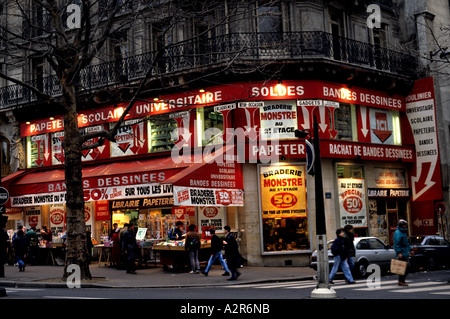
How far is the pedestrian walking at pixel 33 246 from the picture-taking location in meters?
24.6

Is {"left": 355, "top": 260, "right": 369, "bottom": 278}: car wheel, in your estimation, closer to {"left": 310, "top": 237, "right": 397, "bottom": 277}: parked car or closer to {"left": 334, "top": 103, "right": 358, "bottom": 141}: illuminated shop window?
{"left": 310, "top": 237, "right": 397, "bottom": 277}: parked car

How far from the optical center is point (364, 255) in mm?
18625

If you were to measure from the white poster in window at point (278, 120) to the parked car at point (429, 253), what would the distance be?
6133 millimetres

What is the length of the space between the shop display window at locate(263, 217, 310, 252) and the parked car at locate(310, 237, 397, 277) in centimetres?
355

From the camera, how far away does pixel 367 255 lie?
18734 mm

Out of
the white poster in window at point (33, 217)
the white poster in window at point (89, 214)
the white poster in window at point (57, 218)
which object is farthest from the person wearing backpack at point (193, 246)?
the white poster in window at point (33, 217)

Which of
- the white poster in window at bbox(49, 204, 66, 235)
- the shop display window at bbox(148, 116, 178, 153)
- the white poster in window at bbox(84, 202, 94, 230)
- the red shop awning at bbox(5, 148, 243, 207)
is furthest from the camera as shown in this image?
the white poster in window at bbox(49, 204, 66, 235)

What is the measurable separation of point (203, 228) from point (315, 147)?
10.2 m

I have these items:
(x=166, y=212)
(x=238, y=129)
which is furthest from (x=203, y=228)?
(x=238, y=129)

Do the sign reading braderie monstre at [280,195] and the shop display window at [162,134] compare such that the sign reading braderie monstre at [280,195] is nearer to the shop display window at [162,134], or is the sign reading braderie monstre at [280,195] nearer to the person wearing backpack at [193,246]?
the person wearing backpack at [193,246]

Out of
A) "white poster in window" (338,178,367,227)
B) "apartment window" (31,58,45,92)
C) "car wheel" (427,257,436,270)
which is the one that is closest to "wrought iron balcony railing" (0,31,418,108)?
"apartment window" (31,58,45,92)

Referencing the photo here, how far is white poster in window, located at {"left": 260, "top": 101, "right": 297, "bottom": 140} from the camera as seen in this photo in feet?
75.1

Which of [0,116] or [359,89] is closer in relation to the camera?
[359,89]
